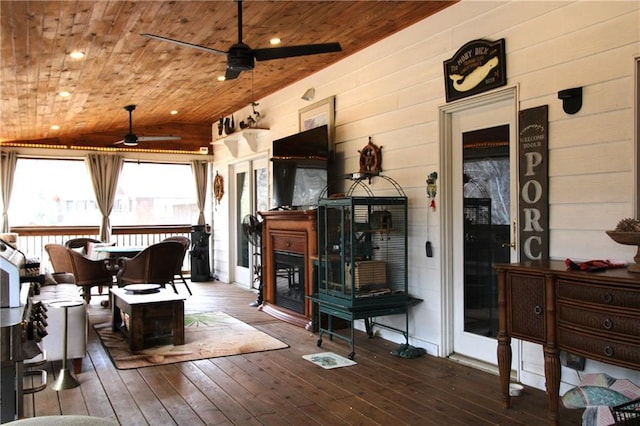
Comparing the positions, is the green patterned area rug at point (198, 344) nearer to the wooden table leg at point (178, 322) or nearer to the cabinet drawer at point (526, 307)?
the wooden table leg at point (178, 322)

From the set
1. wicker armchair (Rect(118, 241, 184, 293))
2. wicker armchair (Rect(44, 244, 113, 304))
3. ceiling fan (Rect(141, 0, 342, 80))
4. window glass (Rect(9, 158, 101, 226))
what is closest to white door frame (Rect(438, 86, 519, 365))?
ceiling fan (Rect(141, 0, 342, 80))

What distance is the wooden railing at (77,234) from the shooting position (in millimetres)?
8422

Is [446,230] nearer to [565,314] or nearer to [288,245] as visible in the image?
[565,314]

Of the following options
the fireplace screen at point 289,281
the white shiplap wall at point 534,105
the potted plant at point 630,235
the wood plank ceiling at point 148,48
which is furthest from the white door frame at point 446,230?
the fireplace screen at point 289,281

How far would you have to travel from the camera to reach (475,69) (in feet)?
12.7

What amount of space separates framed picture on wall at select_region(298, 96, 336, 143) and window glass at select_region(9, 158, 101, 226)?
15.0ft

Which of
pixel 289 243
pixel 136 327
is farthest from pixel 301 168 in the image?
pixel 136 327

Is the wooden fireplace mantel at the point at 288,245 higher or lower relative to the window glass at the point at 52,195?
lower

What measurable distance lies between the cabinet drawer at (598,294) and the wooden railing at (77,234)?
7602 mm

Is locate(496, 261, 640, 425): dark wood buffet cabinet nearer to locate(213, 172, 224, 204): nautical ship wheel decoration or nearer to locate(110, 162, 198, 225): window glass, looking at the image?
locate(213, 172, 224, 204): nautical ship wheel decoration

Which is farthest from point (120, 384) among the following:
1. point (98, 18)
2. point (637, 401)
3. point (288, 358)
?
point (637, 401)

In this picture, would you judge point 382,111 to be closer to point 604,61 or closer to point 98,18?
point 604,61

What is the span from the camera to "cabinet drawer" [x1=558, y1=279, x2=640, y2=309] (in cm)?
237

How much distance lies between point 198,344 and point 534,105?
348 cm
